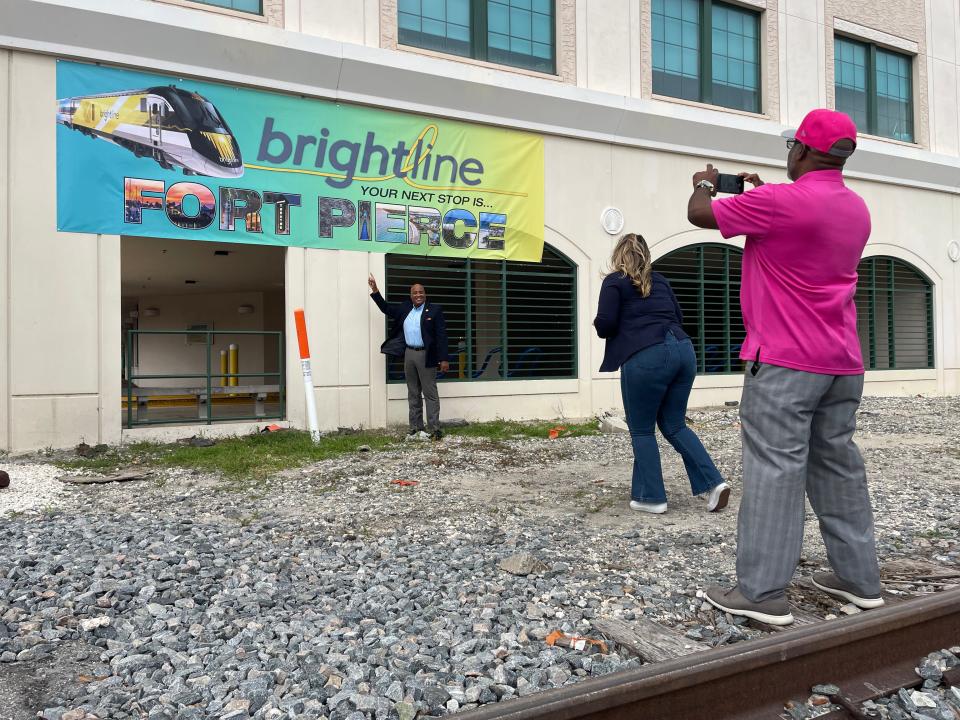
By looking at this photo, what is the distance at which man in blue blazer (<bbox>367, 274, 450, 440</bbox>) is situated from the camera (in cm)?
914

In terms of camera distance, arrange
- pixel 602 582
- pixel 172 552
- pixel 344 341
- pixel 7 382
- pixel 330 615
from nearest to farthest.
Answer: pixel 330 615
pixel 602 582
pixel 172 552
pixel 7 382
pixel 344 341

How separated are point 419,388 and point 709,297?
22.0ft

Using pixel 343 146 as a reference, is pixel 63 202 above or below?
below

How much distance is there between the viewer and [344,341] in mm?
9836

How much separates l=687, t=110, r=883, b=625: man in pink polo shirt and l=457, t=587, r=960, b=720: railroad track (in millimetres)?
294

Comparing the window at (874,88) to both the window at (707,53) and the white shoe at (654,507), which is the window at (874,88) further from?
the white shoe at (654,507)

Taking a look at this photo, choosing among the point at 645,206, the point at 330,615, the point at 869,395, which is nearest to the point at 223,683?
the point at 330,615

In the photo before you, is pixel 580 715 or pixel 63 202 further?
pixel 63 202

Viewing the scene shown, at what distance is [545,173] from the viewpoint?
11352 mm

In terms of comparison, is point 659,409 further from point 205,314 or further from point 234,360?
point 205,314

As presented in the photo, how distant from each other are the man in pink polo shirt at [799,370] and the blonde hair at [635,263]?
1758mm

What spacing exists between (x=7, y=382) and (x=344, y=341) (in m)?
3.98

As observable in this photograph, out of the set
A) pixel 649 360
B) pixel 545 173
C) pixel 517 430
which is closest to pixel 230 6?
pixel 545 173

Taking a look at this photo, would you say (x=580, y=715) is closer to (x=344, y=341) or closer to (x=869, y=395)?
(x=344, y=341)
